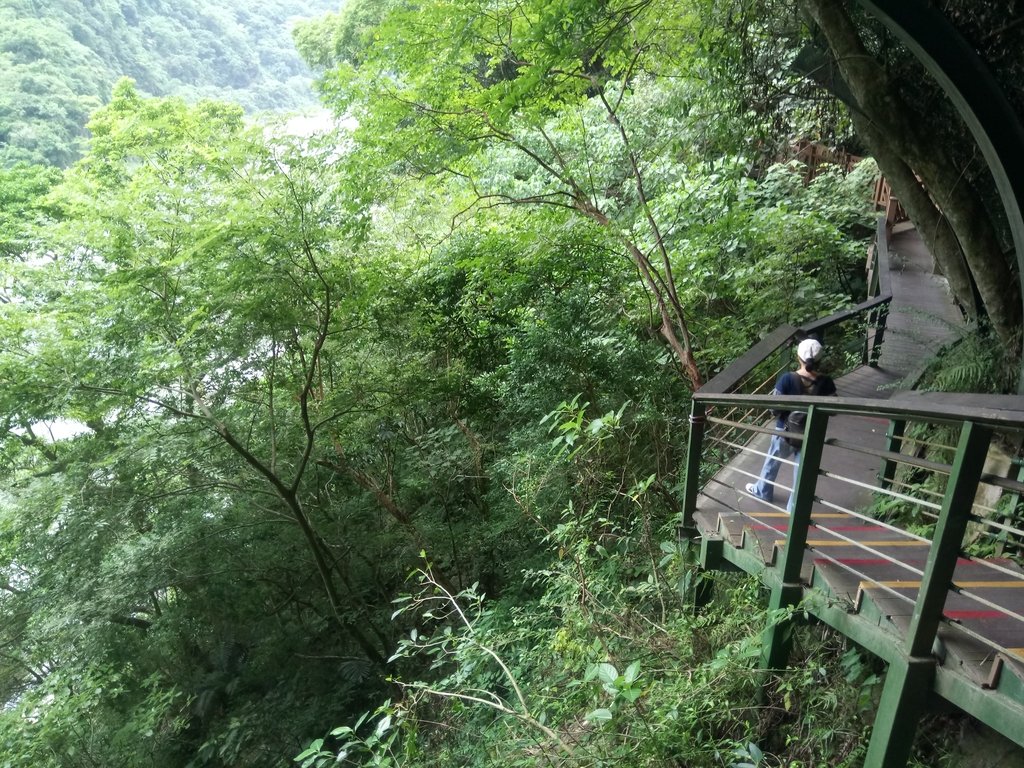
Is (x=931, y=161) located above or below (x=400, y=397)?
above

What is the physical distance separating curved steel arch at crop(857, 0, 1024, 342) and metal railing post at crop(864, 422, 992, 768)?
85.2 inches

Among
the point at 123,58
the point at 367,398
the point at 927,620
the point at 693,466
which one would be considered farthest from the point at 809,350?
the point at 123,58

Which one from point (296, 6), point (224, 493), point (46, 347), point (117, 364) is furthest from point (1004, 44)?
point (296, 6)

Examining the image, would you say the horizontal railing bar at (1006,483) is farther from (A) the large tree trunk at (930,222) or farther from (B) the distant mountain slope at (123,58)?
(B) the distant mountain slope at (123,58)

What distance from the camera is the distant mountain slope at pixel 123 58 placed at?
14008mm

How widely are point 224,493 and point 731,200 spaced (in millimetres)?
7028

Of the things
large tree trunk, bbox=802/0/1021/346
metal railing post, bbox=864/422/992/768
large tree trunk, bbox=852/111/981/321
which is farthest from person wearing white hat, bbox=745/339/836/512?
metal railing post, bbox=864/422/992/768

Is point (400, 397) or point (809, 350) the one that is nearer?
point (809, 350)

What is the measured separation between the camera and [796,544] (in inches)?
100.0

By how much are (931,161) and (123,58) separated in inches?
969

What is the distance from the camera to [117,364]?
5277 mm

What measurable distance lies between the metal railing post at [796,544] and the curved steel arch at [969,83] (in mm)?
1789

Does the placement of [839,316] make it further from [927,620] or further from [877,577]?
[927,620]

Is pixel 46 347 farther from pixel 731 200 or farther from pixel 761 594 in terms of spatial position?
pixel 731 200
